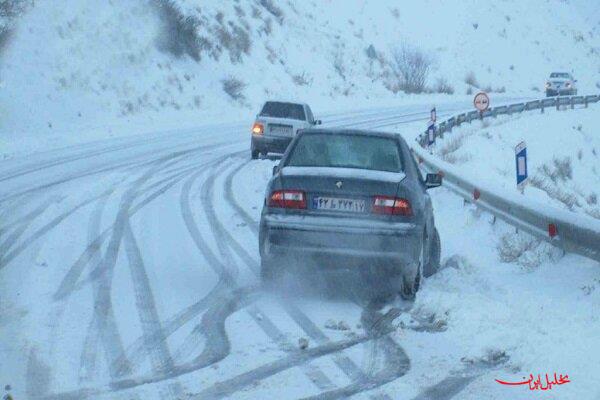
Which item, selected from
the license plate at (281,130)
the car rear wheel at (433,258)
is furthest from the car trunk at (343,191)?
the license plate at (281,130)

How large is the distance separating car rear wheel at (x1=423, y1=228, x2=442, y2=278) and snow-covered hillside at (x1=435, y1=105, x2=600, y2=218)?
9102 mm

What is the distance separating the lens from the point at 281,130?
74.3ft

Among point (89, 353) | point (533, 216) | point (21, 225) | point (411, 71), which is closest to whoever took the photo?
point (89, 353)

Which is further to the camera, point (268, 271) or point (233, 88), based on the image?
point (233, 88)

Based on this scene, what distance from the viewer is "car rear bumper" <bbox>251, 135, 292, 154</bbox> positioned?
886 inches

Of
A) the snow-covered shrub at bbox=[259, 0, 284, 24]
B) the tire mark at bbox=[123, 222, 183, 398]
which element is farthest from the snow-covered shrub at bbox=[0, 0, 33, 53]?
the snow-covered shrub at bbox=[259, 0, 284, 24]

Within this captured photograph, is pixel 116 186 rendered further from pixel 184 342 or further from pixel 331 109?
pixel 331 109

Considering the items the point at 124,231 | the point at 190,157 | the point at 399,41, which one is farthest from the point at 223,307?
the point at 399,41

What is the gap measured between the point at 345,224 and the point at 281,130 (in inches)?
562

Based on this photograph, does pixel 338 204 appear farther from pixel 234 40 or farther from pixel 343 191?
pixel 234 40

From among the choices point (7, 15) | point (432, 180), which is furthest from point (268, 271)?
point (7, 15)

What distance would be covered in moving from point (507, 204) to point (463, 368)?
17.4 ft

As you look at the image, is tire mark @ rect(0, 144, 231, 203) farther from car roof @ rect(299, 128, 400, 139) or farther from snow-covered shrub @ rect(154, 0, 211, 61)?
snow-covered shrub @ rect(154, 0, 211, 61)

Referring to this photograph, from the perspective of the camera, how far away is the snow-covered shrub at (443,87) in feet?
206
